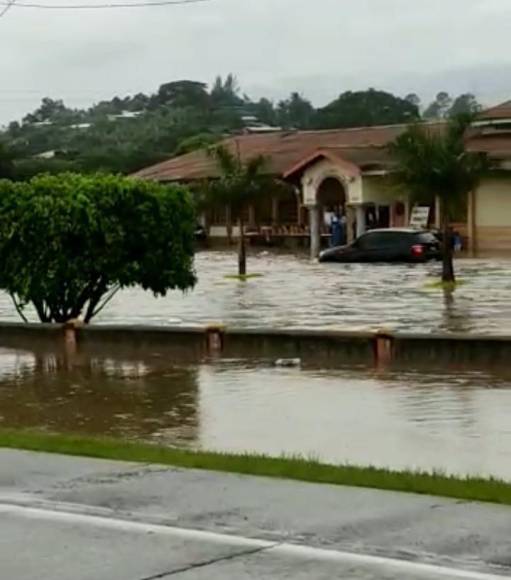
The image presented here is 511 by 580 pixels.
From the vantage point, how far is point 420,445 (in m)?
13.8

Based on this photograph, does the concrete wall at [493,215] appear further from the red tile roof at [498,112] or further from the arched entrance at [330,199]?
the arched entrance at [330,199]

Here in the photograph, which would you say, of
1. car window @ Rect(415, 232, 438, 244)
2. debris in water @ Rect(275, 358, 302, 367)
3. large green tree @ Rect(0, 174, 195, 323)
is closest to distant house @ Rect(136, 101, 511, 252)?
car window @ Rect(415, 232, 438, 244)

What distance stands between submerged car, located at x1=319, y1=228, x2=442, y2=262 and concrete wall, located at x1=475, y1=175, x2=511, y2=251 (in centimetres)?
660

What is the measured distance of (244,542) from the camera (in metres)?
Result: 8.23

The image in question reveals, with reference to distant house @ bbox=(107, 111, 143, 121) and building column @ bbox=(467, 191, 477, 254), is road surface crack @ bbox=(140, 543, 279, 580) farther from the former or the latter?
distant house @ bbox=(107, 111, 143, 121)

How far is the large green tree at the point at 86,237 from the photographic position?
80.4 ft

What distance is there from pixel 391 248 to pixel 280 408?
37.9 metres

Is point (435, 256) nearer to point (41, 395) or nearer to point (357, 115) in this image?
point (41, 395)

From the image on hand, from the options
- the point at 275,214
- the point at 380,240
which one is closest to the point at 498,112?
the point at 380,240

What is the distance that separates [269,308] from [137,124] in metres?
97.2

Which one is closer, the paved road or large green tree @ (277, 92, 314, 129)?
the paved road

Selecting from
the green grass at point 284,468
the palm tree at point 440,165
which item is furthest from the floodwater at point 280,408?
the palm tree at point 440,165

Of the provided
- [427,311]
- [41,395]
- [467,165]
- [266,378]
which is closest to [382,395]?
[266,378]

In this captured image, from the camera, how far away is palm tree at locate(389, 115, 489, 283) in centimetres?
4141
